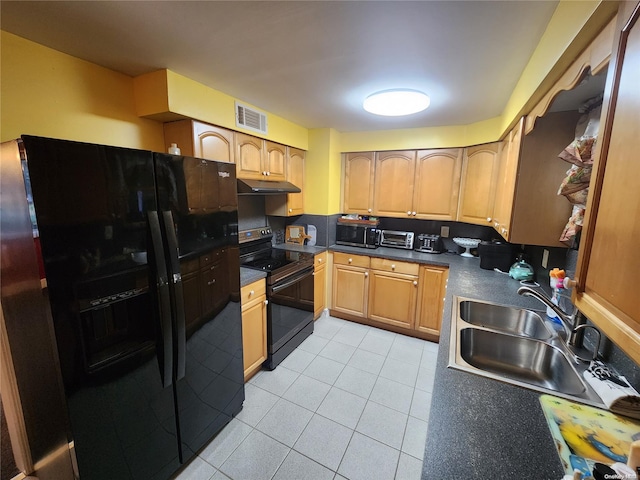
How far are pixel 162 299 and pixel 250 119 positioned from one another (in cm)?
173

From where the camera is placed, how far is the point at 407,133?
2.99 meters

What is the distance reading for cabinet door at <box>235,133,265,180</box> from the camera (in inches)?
89.7

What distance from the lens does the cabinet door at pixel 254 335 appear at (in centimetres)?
208

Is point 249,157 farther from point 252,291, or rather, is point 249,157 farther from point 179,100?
point 252,291

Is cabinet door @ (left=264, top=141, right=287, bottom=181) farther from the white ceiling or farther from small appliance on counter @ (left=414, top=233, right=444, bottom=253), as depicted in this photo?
small appliance on counter @ (left=414, top=233, right=444, bottom=253)

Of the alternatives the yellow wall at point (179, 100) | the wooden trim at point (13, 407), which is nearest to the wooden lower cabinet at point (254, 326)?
the wooden trim at point (13, 407)

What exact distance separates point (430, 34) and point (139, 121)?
1.91 meters

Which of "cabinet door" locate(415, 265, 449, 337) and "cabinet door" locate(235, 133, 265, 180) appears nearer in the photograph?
"cabinet door" locate(235, 133, 265, 180)

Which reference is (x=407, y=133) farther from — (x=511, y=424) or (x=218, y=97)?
(x=511, y=424)

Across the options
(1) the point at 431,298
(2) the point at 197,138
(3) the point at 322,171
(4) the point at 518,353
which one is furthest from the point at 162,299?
(1) the point at 431,298

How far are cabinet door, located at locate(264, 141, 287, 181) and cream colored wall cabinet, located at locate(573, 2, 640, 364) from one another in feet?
7.70

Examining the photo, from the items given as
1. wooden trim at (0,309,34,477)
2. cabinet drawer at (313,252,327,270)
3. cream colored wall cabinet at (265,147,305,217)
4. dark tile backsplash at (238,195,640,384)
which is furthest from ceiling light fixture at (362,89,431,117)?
wooden trim at (0,309,34,477)

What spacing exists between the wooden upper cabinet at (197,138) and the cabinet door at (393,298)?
2044mm

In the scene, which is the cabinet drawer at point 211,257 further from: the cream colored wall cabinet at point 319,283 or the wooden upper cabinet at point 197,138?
the cream colored wall cabinet at point 319,283
